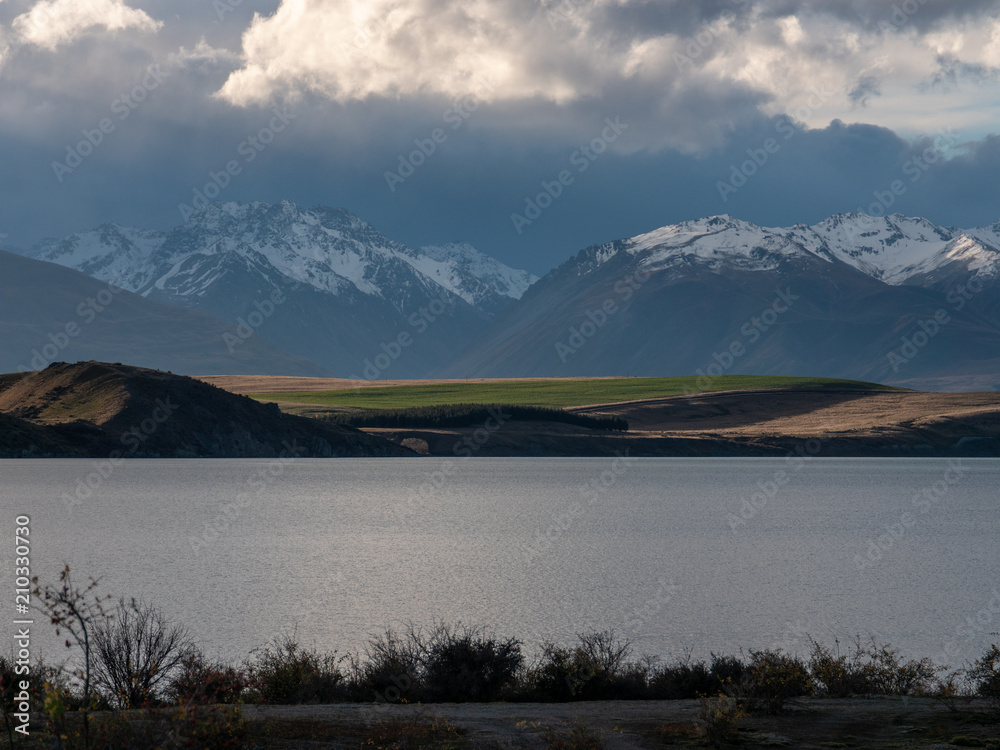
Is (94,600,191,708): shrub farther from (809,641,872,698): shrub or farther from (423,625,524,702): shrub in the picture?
(809,641,872,698): shrub

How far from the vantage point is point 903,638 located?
31.3 meters

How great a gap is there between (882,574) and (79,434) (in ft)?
384

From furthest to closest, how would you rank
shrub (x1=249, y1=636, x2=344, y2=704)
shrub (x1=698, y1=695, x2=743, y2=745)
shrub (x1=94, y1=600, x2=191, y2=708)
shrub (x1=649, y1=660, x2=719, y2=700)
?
shrub (x1=649, y1=660, x2=719, y2=700)
shrub (x1=249, y1=636, x2=344, y2=704)
shrub (x1=94, y1=600, x2=191, y2=708)
shrub (x1=698, y1=695, x2=743, y2=745)

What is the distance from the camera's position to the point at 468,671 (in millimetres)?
21797

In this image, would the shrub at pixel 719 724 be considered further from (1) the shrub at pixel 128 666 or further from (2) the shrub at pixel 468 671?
(1) the shrub at pixel 128 666

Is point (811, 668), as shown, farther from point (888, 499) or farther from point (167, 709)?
point (888, 499)

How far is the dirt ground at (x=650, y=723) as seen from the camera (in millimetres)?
17094

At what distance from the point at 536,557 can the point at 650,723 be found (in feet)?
105

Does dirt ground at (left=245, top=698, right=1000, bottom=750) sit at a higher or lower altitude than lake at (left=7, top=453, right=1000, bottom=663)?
lower

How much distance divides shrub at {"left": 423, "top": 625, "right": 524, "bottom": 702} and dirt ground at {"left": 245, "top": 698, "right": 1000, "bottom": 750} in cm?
96

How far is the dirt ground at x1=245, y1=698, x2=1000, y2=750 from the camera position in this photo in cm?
1709

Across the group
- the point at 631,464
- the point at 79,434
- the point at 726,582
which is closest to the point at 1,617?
the point at 726,582

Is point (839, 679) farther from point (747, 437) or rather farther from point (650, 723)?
point (747, 437)

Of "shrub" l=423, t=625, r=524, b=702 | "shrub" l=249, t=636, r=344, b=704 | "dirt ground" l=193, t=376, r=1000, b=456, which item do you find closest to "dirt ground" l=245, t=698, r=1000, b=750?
"shrub" l=423, t=625, r=524, b=702
